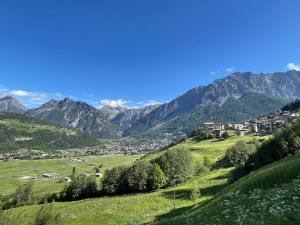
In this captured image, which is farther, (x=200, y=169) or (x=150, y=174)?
(x=200, y=169)

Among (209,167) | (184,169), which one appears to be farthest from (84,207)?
(209,167)

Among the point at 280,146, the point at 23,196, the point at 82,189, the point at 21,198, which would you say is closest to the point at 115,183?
the point at 82,189

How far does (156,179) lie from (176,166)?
1643 cm

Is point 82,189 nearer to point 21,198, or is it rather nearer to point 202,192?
point 21,198

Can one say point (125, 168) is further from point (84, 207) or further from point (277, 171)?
point (277, 171)

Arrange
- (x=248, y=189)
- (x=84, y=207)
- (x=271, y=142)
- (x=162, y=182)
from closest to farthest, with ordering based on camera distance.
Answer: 1. (x=248, y=189)
2. (x=271, y=142)
3. (x=84, y=207)
4. (x=162, y=182)

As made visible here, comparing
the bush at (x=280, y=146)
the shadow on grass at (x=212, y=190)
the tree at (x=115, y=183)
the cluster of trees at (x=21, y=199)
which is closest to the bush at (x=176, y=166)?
the tree at (x=115, y=183)

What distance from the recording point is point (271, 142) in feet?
325

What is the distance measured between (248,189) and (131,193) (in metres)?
99.7

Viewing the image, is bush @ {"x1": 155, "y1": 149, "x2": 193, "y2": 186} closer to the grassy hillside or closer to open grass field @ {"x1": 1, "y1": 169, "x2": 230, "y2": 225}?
open grass field @ {"x1": 1, "y1": 169, "x2": 230, "y2": 225}

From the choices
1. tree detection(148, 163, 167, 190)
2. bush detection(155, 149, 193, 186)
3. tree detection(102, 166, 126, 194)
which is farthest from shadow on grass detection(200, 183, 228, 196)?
tree detection(102, 166, 126, 194)

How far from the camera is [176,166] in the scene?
15088 cm

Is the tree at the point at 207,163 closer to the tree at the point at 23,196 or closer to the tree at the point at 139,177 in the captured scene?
the tree at the point at 139,177

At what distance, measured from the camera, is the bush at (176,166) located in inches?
5822
